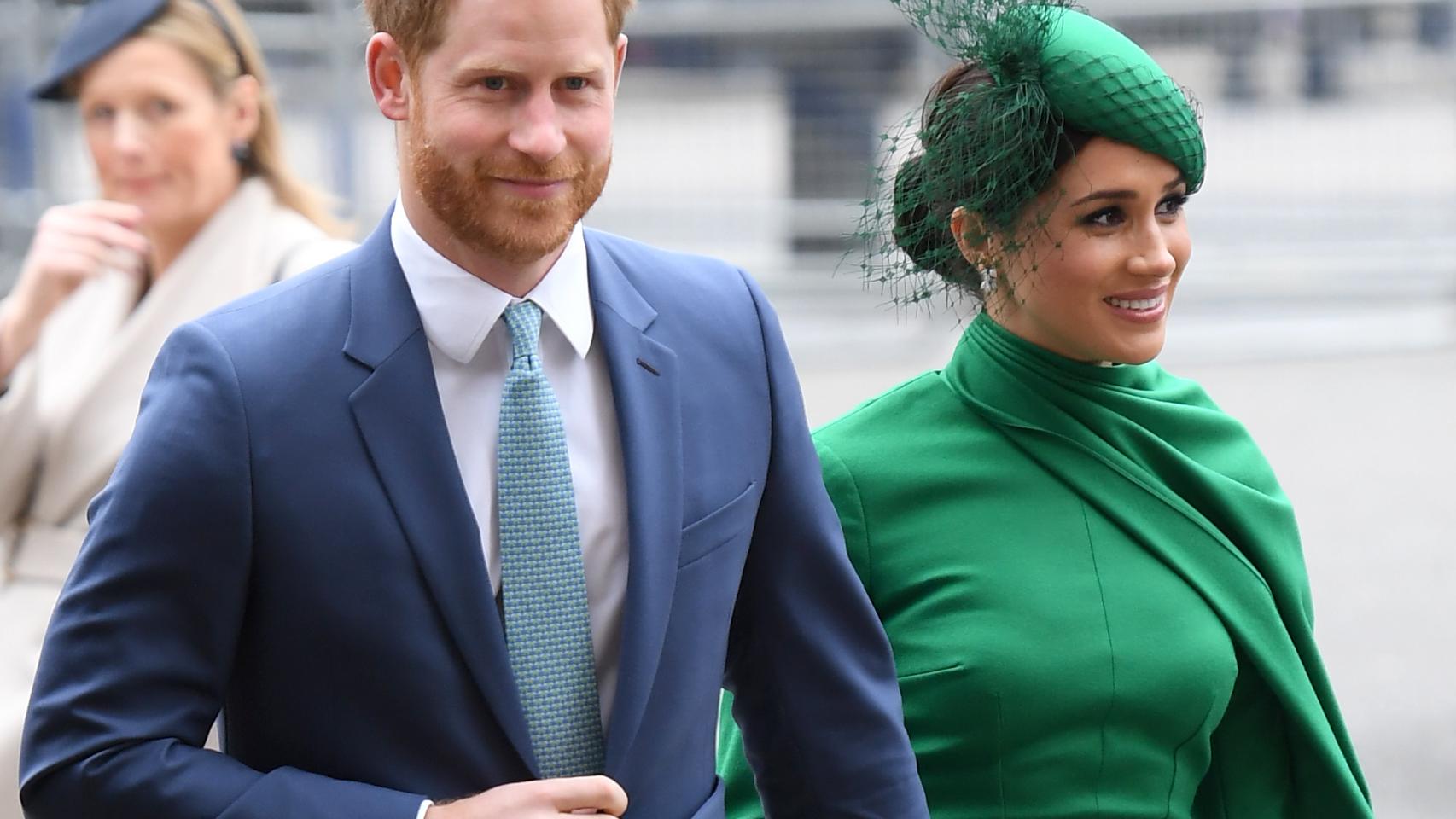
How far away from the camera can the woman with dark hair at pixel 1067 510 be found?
2527mm

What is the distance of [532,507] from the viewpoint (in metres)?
1.97

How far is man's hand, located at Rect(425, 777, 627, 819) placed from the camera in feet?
6.25

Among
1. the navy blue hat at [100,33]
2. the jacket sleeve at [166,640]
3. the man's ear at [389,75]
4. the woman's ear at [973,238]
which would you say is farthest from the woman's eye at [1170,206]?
the navy blue hat at [100,33]

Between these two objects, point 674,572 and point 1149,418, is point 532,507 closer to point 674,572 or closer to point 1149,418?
point 674,572

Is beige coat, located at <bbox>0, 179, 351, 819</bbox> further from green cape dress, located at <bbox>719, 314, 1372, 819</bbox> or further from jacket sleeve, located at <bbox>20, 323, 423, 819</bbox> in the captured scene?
jacket sleeve, located at <bbox>20, 323, 423, 819</bbox>

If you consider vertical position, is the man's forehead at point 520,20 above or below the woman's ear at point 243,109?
above

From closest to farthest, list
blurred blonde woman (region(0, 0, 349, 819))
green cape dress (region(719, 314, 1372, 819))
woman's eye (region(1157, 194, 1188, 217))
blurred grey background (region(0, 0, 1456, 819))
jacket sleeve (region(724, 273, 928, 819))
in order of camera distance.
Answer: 1. jacket sleeve (region(724, 273, 928, 819))
2. green cape dress (region(719, 314, 1372, 819))
3. woman's eye (region(1157, 194, 1188, 217))
4. blurred blonde woman (region(0, 0, 349, 819))
5. blurred grey background (region(0, 0, 1456, 819))

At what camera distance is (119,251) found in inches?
122

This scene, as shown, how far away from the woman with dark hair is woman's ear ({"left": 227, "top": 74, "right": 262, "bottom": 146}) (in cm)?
129

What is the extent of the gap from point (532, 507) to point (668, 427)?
0.55 ft

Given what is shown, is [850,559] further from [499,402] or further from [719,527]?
[499,402]

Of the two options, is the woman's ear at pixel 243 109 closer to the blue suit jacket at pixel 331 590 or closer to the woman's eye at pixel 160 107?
the woman's eye at pixel 160 107

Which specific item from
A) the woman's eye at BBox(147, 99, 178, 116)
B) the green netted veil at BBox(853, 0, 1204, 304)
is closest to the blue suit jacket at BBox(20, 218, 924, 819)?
the green netted veil at BBox(853, 0, 1204, 304)

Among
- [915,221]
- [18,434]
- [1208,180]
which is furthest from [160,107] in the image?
[1208,180]
